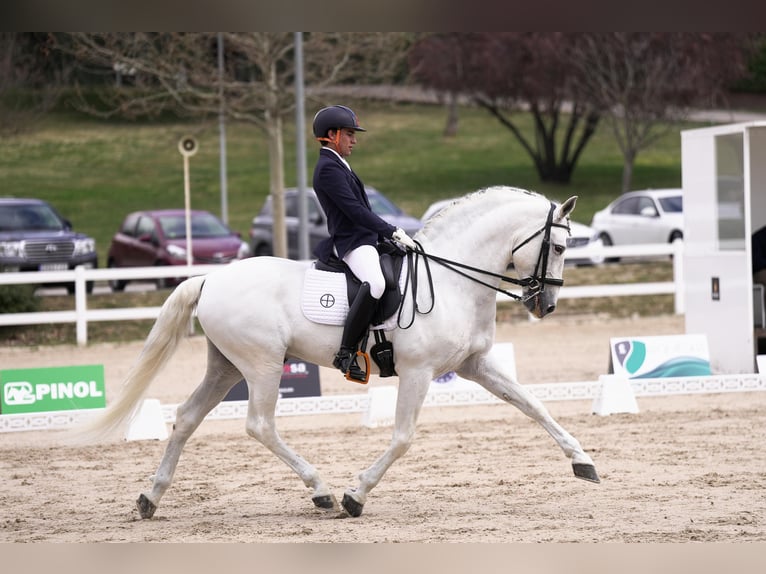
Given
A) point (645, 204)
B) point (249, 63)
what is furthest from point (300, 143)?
point (645, 204)

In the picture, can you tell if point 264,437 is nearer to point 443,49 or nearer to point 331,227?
point 331,227

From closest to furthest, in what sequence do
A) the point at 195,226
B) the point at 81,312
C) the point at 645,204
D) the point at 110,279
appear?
the point at 81,312
the point at 110,279
the point at 195,226
the point at 645,204

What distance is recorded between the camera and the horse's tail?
24.3 feet

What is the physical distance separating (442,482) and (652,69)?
28.5 metres

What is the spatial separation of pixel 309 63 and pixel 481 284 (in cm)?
1782

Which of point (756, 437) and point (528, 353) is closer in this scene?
point (756, 437)

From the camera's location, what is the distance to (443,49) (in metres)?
38.6

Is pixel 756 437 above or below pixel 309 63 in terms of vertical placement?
below

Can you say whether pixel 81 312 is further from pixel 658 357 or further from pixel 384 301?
pixel 384 301

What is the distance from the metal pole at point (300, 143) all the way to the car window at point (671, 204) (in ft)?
29.1

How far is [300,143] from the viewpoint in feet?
67.2

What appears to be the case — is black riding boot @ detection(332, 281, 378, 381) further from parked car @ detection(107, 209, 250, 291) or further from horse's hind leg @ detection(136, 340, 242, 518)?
parked car @ detection(107, 209, 250, 291)

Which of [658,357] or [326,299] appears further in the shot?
[658,357]
